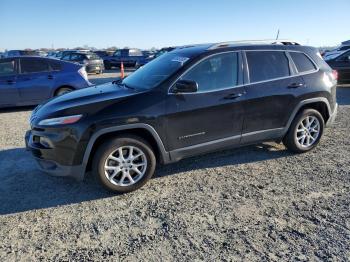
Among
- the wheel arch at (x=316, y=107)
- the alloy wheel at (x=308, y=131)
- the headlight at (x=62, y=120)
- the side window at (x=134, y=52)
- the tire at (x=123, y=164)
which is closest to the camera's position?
the headlight at (x=62, y=120)

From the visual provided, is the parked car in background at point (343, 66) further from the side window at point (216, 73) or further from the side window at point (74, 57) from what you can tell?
the side window at point (74, 57)

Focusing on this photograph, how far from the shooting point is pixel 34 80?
9.66m

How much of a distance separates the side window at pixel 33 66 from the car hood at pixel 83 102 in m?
5.46

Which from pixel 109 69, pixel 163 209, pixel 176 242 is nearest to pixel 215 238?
pixel 176 242

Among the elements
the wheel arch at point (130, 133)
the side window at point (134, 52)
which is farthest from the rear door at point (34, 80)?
the side window at point (134, 52)

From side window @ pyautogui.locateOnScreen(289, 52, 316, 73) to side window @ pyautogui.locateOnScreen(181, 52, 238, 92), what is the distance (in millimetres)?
1142

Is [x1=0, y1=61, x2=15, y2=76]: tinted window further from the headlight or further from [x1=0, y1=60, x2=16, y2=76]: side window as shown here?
the headlight

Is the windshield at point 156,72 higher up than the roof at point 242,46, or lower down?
lower down

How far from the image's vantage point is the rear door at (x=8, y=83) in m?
9.41

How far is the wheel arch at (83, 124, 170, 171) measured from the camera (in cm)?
421

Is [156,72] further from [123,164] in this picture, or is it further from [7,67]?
[7,67]

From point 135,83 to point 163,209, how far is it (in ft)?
6.47

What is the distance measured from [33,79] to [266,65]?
6950mm

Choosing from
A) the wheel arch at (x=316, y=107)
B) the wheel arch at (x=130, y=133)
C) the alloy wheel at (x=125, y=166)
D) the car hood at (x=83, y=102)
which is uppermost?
the car hood at (x=83, y=102)
